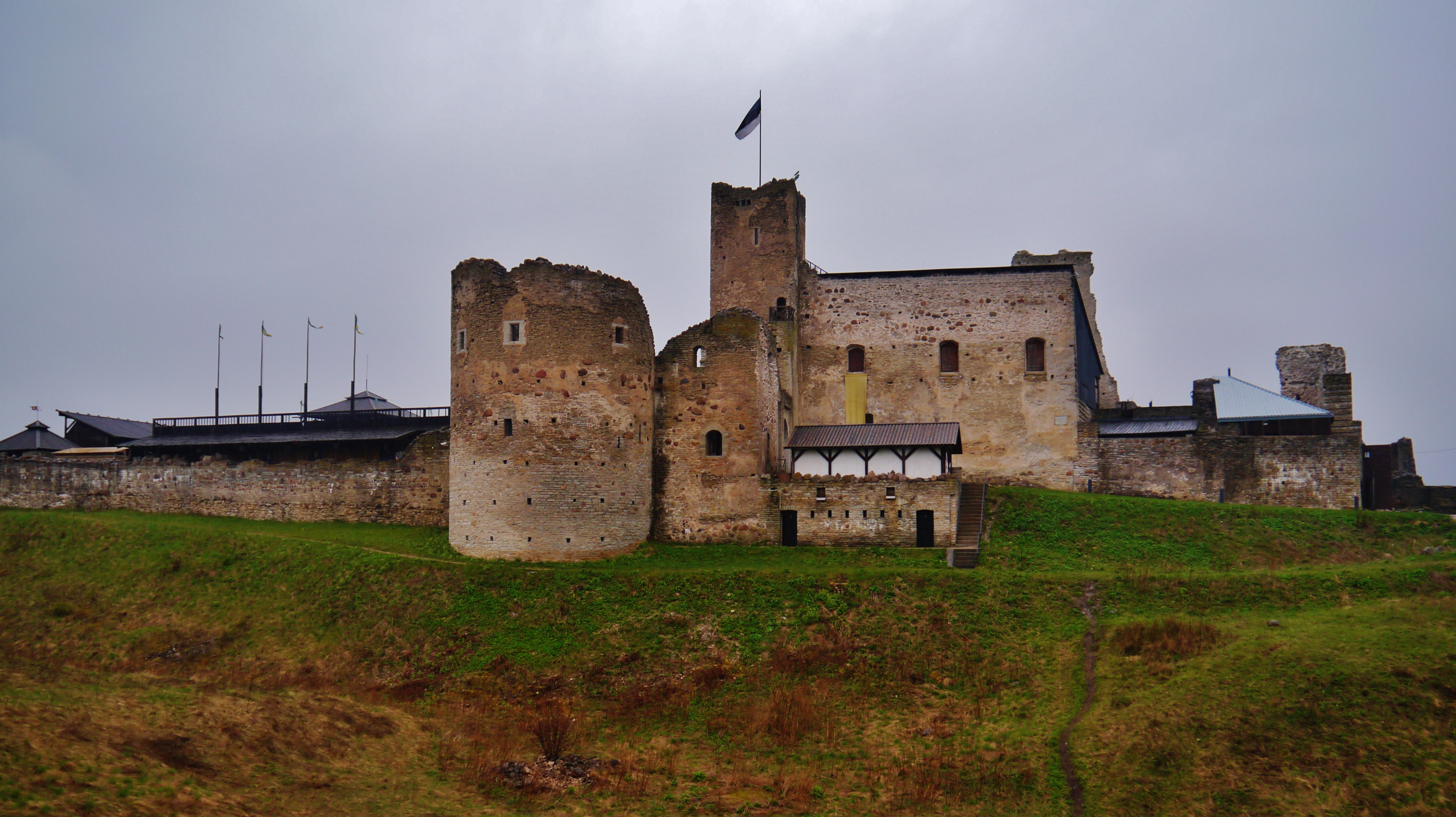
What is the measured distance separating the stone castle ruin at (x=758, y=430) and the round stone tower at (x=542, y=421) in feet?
0.23

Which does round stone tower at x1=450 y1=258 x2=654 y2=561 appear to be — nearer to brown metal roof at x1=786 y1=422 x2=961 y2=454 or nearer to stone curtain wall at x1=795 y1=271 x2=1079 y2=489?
brown metal roof at x1=786 y1=422 x2=961 y2=454

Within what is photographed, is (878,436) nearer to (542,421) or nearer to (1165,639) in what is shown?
(542,421)

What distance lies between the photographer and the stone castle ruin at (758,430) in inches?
1189

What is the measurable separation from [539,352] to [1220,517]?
78.9ft

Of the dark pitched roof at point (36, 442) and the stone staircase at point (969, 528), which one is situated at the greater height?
the dark pitched roof at point (36, 442)

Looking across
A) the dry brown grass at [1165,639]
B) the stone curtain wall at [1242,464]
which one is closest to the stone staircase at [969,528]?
the stone curtain wall at [1242,464]

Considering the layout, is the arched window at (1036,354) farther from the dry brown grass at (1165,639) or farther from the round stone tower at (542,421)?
the dry brown grass at (1165,639)

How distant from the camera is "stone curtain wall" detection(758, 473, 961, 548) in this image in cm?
3098

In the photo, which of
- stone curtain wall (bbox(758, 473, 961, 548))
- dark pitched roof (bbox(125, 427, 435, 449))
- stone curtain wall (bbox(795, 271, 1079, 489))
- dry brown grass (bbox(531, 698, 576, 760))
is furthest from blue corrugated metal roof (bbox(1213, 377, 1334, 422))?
dark pitched roof (bbox(125, 427, 435, 449))

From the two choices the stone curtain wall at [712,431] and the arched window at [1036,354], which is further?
the arched window at [1036,354]

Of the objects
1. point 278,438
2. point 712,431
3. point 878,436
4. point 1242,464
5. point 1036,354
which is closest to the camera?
point 712,431

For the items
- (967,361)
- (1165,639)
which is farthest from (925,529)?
(967,361)

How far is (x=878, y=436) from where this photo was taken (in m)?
34.6

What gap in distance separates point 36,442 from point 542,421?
36.3 meters
